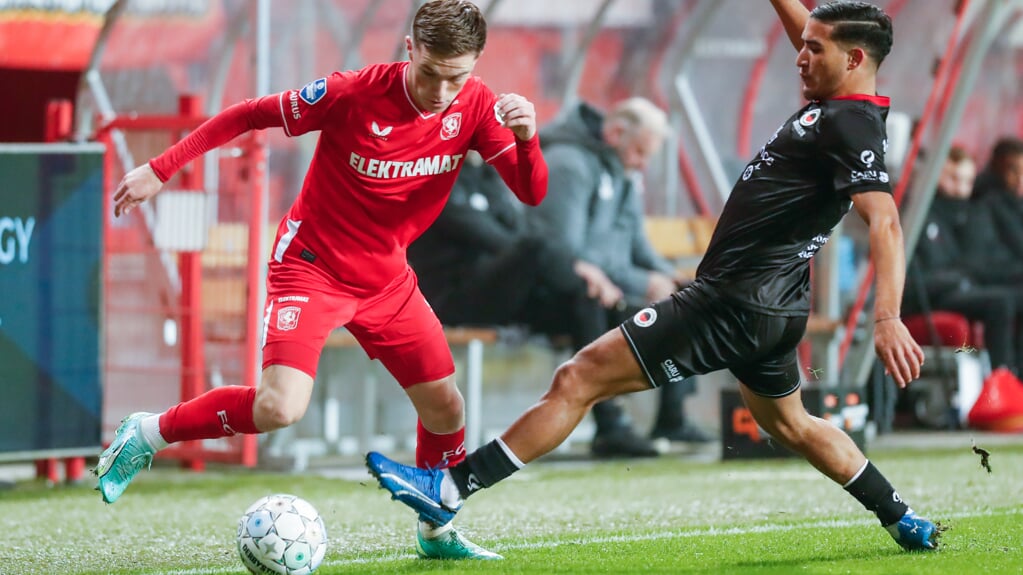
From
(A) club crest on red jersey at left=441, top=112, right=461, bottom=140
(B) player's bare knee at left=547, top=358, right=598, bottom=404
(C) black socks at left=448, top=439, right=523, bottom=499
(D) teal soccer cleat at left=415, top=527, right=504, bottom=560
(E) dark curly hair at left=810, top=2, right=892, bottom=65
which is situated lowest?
(D) teal soccer cleat at left=415, top=527, right=504, bottom=560

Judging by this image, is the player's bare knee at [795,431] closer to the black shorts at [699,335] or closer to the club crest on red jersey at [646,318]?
the black shorts at [699,335]

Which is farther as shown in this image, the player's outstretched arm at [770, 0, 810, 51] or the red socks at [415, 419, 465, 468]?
the player's outstretched arm at [770, 0, 810, 51]

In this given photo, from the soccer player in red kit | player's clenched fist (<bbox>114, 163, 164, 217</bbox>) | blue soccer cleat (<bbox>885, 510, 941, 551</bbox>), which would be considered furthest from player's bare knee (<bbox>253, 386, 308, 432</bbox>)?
blue soccer cleat (<bbox>885, 510, 941, 551</bbox>)

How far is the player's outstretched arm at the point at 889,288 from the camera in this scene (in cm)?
511

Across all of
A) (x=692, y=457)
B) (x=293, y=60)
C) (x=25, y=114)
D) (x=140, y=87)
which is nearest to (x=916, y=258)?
(x=692, y=457)

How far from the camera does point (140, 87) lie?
10844mm

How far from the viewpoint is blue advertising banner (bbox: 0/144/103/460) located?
8.50 m

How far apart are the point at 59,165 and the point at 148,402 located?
5.68 ft

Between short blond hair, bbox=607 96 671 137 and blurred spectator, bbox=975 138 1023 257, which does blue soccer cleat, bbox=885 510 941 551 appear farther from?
blurred spectator, bbox=975 138 1023 257

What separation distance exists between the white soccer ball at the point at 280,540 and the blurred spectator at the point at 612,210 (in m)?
5.28

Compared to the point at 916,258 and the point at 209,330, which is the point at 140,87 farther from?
the point at 916,258

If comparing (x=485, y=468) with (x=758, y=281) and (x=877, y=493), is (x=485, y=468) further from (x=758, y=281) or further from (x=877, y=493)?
(x=877, y=493)

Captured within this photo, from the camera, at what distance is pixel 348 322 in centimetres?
596

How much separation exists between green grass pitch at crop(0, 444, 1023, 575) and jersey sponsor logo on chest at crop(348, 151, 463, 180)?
4.52 ft
